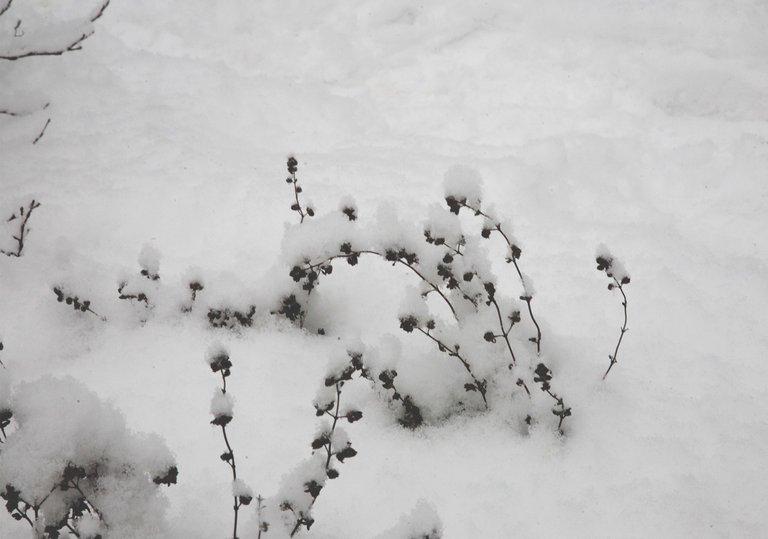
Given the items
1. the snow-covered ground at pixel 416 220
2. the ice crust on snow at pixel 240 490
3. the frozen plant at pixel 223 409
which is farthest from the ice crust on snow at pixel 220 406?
the snow-covered ground at pixel 416 220

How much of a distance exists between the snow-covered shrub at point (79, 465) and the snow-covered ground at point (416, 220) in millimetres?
309

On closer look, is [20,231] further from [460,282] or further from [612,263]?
[612,263]

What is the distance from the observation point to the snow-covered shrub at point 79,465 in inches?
52.0

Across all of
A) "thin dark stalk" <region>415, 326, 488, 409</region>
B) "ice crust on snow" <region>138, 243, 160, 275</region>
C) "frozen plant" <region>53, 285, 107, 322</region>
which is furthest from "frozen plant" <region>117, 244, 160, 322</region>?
"thin dark stalk" <region>415, 326, 488, 409</region>

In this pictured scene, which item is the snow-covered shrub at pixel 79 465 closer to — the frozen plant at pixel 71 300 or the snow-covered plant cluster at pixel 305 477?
the snow-covered plant cluster at pixel 305 477

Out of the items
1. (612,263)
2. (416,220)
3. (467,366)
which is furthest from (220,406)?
(416,220)

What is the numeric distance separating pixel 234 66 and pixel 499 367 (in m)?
3.46

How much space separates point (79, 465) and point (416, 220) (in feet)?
6.66

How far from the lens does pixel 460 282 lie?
7.17 feet

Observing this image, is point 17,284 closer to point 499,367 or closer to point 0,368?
point 0,368

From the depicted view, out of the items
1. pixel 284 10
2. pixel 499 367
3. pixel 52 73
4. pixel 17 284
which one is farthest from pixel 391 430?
pixel 284 10

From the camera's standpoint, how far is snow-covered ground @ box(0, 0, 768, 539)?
1858 mm

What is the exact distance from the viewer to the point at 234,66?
4453mm

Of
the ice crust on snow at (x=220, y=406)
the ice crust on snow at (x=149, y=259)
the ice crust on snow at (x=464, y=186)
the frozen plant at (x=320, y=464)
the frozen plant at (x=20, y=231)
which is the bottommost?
the frozen plant at (x=20, y=231)
